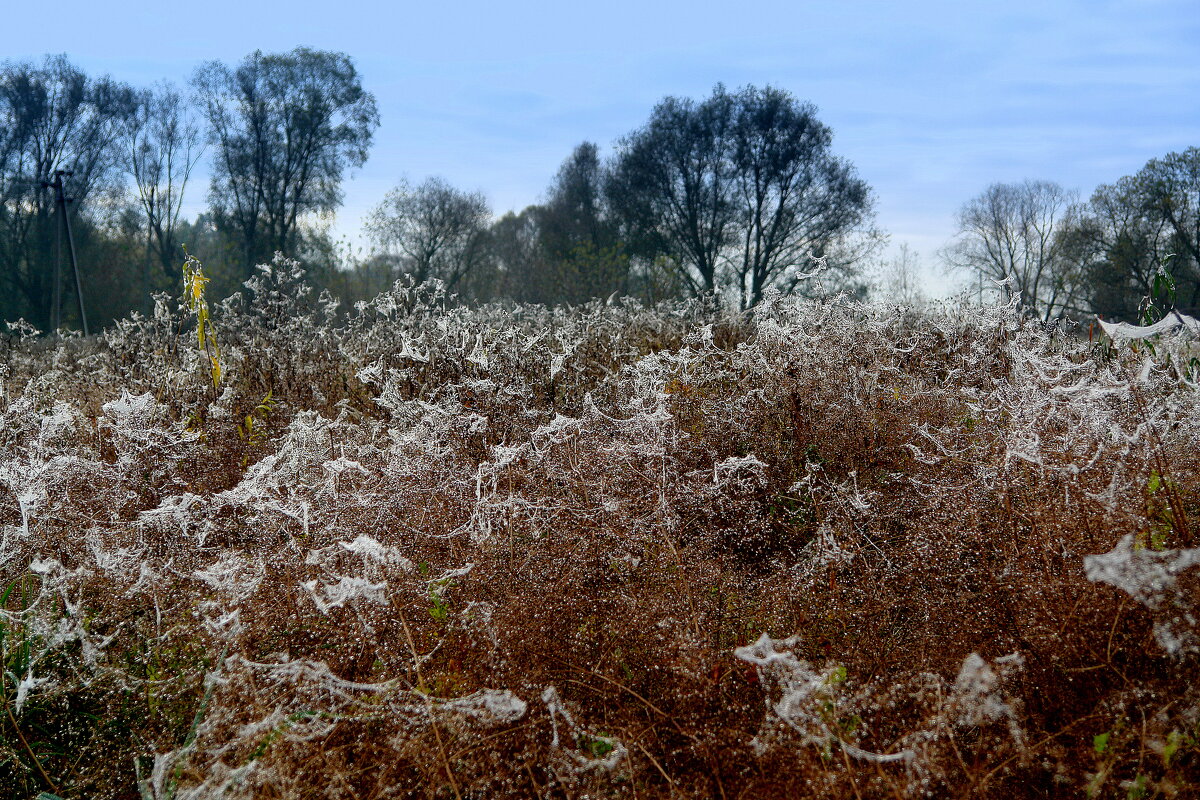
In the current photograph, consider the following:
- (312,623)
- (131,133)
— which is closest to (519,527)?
(312,623)

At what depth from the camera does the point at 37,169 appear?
29.0 meters

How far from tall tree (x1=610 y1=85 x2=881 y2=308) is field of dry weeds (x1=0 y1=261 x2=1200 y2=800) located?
95.6 ft

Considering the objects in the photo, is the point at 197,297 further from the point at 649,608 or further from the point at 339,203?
the point at 339,203

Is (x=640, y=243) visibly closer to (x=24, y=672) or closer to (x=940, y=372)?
(x=940, y=372)

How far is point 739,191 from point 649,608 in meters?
32.6

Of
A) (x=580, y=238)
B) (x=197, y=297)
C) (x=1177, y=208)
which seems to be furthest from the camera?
(x=580, y=238)

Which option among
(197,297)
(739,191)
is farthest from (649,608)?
(739,191)

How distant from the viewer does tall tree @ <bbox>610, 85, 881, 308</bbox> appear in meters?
31.8

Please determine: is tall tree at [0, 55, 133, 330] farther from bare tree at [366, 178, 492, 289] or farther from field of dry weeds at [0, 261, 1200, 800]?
field of dry weeds at [0, 261, 1200, 800]

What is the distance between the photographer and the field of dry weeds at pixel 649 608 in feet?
5.22

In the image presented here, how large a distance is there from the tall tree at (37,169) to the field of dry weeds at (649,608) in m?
32.3

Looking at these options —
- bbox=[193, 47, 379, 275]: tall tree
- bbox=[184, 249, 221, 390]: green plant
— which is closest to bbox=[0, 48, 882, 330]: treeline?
bbox=[193, 47, 379, 275]: tall tree

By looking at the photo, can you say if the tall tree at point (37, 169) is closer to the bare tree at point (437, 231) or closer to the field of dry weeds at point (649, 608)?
the bare tree at point (437, 231)

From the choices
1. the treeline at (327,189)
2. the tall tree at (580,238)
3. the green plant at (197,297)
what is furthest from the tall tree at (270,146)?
the green plant at (197,297)
